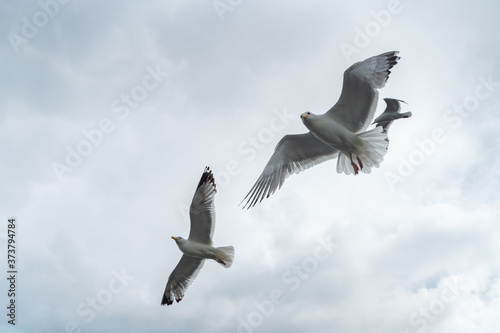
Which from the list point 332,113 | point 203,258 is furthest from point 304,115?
point 203,258

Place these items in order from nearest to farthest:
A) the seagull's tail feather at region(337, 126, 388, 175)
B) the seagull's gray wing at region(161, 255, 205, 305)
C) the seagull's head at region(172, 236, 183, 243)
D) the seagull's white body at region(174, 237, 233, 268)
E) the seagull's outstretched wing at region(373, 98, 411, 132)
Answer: the seagull's tail feather at region(337, 126, 388, 175) < the seagull's outstretched wing at region(373, 98, 411, 132) < the seagull's white body at region(174, 237, 233, 268) < the seagull's head at region(172, 236, 183, 243) < the seagull's gray wing at region(161, 255, 205, 305)

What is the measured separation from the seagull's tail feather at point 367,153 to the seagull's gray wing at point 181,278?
465 cm

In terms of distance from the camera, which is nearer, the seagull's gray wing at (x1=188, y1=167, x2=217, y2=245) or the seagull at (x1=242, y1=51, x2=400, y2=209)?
the seagull at (x1=242, y1=51, x2=400, y2=209)

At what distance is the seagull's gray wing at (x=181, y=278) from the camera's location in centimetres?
1282

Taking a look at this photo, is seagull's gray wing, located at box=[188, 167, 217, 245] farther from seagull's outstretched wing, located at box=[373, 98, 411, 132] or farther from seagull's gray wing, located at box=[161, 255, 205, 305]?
seagull's outstretched wing, located at box=[373, 98, 411, 132]

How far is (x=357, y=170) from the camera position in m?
9.72

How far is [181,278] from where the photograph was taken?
13.1 m

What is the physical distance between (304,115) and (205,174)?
3497 mm

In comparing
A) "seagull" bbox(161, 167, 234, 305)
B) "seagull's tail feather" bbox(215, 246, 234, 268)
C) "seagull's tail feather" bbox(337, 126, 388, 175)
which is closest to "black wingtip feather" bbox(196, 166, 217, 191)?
"seagull" bbox(161, 167, 234, 305)

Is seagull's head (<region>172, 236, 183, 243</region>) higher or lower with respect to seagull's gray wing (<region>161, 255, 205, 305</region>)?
higher

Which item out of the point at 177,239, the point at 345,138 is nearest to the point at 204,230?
the point at 177,239

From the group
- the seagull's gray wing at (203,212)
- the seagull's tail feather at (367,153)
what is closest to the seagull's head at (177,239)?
the seagull's gray wing at (203,212)

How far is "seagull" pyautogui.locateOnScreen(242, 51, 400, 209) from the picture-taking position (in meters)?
9.05

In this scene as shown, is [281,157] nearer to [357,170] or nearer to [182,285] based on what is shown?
[357,170]
